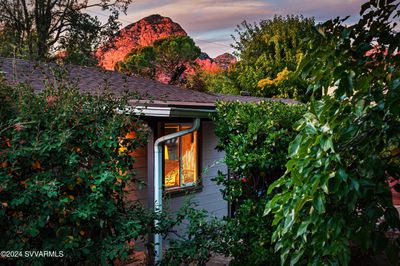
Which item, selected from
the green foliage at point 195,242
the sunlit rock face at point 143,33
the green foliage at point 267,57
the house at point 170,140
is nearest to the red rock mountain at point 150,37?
the sunlit rock face at point 143,33

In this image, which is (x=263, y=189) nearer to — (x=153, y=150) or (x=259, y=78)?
(x=153, y=150)

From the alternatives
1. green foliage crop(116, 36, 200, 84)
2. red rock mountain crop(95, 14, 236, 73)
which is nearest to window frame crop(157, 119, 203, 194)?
green foliage crop(116, 36, 200, 84)

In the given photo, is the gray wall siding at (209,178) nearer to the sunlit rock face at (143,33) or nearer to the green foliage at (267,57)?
the green foliage at (267,57)

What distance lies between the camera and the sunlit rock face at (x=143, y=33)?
79.8 ft

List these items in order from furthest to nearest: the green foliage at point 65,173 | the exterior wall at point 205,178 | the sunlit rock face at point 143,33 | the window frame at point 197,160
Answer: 1. the sunlit rock face at point 143,33
2. the exterior wall at point 205,178
3. the window frame at point 197,160
4. the green foliage at point 65,173

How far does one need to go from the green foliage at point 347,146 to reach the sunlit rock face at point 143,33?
2206 centimetres

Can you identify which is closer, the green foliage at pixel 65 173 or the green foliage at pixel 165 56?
the green foliage at pixel 65 173

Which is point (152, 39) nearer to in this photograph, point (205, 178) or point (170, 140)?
point (205, 178)

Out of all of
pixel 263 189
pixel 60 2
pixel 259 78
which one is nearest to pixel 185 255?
pixel 263 189

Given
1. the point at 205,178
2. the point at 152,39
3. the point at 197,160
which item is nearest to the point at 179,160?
the point at 197,160

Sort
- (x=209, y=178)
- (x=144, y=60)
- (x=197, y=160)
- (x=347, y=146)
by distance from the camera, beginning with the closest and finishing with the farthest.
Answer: (x=347, y=146) < (x=197, y=160) < (x=209, y=178) < (x=144, y=60)

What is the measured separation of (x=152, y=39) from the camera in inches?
1023

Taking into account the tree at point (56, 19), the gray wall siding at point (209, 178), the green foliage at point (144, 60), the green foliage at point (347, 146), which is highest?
the tree at point (56, 19)

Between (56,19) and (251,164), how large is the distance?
1790cm
